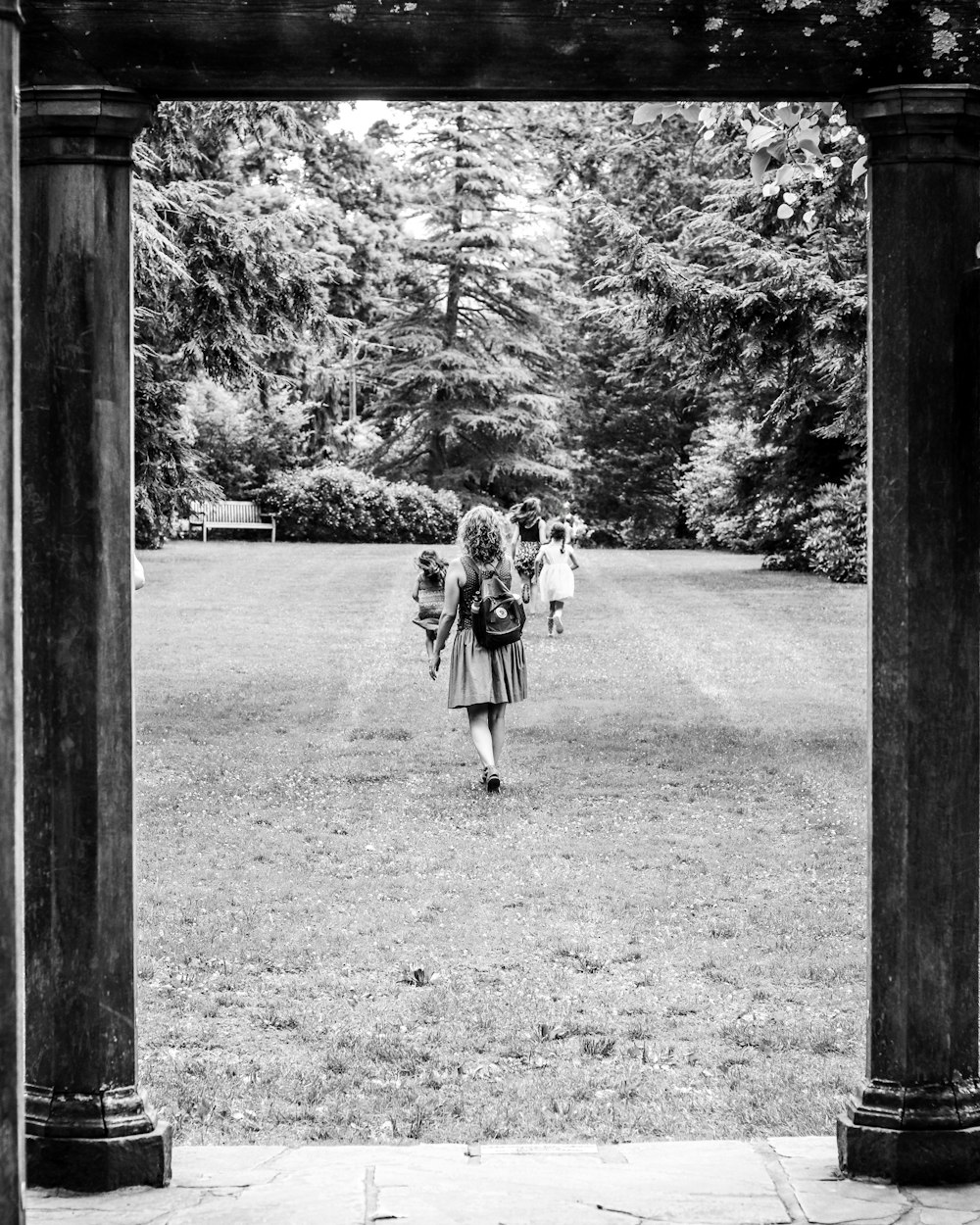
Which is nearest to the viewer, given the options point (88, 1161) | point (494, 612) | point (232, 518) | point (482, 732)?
point (88, 1161)

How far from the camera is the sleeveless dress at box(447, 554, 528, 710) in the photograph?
9.88 metres

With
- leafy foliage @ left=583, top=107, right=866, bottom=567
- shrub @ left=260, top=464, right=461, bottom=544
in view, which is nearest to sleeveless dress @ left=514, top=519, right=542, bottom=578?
leafy foliage @ left=583, top=107, right=866, bottom=567

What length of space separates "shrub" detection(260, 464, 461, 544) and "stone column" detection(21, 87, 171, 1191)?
3355 centimetres

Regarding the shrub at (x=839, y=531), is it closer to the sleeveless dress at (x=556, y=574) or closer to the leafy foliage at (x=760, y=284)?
the leafy foliage at (x=760, y=284)

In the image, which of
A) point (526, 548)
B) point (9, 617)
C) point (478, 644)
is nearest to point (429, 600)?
point (478, 644)

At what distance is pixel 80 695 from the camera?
3846 mm

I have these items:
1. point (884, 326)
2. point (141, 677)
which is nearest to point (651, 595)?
point (141, 677)

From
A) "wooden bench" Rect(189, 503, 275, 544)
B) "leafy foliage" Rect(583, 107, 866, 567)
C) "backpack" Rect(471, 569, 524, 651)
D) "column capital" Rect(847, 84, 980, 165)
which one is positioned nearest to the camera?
"column capital" Rect(847, 84, 980, 165)

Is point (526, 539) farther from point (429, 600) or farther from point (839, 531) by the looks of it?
point (839, 531)

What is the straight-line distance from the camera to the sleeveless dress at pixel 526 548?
1907 cm

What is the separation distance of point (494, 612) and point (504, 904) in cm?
277

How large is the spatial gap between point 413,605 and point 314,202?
14.8 meters

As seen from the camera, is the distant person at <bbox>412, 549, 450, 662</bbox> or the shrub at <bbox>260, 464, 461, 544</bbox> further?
the shrub at <bbox>260, 464, 461, 544</bbox>

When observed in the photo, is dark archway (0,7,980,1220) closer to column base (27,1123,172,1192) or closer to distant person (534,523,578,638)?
column base (27,1123,172,1192)
